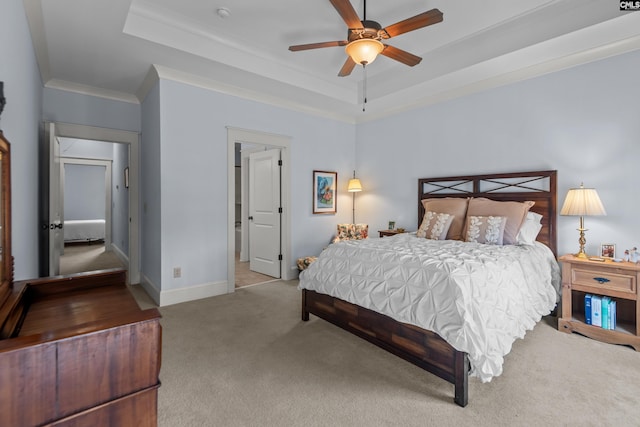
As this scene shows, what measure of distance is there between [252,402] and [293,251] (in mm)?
2984

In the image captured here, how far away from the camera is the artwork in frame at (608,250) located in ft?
9.45

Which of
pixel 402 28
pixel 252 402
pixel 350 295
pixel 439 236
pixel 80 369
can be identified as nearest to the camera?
pixel 80 369

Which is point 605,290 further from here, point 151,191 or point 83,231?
point 83,231

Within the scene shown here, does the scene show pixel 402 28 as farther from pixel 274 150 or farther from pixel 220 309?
pixel 220 309

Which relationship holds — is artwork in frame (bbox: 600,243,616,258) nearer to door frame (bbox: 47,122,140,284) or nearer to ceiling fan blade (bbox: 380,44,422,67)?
ceiling fan blade (bbox: 380,44,422,67)

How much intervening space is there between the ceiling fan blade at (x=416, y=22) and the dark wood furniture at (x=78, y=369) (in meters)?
2.42

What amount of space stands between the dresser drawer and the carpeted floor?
491 mm

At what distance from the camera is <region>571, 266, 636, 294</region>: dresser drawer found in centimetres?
254

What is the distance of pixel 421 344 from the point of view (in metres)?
2.08

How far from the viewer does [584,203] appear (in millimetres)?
2836

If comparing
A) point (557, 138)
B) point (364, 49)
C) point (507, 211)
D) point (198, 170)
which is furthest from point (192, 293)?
point (557, 138)

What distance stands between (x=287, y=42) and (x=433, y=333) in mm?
3237

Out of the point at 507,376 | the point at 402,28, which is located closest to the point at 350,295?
the point at 507,376

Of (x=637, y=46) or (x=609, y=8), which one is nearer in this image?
(x=609, y=8)
